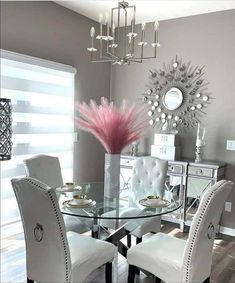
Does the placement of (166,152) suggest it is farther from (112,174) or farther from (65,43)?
(65,43)

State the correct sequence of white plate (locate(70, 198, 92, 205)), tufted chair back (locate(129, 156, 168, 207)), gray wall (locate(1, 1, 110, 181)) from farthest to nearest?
gray wall (locate(1, 1, 110, 181)) → tufted chair back (locate(129, 156, 168, 207)) → white plate (locate(70, 198, 92, 205))

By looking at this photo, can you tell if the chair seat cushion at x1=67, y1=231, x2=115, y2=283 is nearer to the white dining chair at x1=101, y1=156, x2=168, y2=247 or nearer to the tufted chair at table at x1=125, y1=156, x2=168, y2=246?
the white dining chair at x1=101, y1=156, x2=168, y2=247

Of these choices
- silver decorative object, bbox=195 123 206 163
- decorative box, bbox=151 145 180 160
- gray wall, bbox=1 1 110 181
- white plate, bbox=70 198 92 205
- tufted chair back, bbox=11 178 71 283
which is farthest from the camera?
decorative box, bbox=151 145 180 160

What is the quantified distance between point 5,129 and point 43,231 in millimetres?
692

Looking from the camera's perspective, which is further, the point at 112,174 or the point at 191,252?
the point at 112,174

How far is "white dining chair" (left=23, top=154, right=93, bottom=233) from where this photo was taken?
2.68 metres

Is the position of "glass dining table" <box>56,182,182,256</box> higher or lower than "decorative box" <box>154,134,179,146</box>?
lower

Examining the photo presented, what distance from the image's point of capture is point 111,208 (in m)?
2.24

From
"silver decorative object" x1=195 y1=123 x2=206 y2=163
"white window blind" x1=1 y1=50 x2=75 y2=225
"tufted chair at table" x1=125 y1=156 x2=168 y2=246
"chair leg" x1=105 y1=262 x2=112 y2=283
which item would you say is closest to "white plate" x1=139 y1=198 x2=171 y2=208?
"tufted chair at table" x1=125 y1=156 x2=168 y2=246

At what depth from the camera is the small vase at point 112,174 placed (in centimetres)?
242

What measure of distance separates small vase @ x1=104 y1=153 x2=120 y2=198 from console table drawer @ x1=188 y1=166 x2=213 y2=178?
147 cm

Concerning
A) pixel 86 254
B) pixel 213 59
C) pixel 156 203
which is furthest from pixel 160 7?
pixel 86 254

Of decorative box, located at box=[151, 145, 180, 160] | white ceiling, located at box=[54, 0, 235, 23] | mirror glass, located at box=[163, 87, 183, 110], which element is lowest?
decorative box, located at box=[151, 145, 180, 160]

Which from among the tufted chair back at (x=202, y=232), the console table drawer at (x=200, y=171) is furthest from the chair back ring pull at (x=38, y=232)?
the console table drawer at (x=200, y=171)
